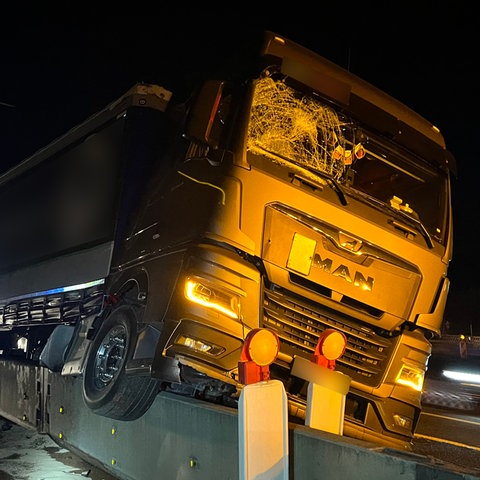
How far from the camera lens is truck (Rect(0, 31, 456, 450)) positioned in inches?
142

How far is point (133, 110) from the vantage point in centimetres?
496

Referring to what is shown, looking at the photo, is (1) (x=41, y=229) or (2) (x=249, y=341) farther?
(1) (x=41, y=229)

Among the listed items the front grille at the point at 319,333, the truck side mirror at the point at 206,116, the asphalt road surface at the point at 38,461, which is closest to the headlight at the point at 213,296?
the front grille at the point at 319,333

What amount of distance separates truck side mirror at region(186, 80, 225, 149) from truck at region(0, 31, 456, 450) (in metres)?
0.01

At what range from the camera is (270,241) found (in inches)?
145

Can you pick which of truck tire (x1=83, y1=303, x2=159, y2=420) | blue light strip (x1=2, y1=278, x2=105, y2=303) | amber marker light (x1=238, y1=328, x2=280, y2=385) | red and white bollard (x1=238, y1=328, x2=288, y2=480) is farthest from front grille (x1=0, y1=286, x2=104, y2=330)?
A: red and white bollard (x1=238, y1=328, x2=288, y2=480)

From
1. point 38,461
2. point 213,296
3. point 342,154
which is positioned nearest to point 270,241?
point 213,296

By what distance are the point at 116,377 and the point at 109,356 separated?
0.36 meters

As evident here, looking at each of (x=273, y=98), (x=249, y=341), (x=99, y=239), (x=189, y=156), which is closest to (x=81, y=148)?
(x=99, y=239)

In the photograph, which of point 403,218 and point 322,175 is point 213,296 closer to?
point 322,175

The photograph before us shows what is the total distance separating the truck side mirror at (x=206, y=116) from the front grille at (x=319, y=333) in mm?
1217

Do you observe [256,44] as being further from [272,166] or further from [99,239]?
[99,239]

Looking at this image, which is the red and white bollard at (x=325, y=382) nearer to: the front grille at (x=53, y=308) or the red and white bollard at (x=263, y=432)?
the red and white bollard at (x=263, y=432)

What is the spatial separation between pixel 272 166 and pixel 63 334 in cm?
322
